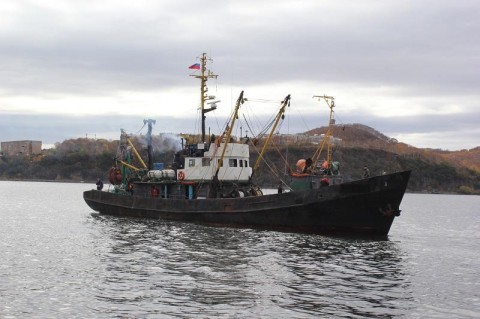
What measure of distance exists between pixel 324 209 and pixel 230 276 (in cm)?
1421

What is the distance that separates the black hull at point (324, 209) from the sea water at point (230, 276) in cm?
97

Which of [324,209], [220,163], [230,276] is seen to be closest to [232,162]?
[220,163]

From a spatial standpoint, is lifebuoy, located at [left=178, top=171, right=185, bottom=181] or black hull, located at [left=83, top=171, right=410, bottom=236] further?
lifebuoy, located at [left=178, top=171, right=185, bottom=181]

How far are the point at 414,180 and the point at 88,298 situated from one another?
554 feet

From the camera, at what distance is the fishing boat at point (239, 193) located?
34094mm

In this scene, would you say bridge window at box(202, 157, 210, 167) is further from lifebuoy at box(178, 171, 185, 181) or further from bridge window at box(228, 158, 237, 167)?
lifebuoy at box(178, 171, 185, 181)

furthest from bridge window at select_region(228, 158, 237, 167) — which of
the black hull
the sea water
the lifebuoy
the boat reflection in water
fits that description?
the boat reflection in water

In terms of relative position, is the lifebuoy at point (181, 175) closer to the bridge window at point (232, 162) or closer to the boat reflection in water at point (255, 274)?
the bridge window at point (232, 162)

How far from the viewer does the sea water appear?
16.8 metres

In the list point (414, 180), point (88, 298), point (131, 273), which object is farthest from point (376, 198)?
point (414, 180)

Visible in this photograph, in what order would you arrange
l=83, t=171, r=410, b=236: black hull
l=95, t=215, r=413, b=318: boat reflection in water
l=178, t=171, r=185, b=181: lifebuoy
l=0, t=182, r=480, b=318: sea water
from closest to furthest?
l=0, t=182, r=480, b=318: sea water → l=95, t=215, r=413, b=318: boat reflection in water → l=83, t=171, r=410, b=236: black hull → l=178, t=171, r=185, b=181: lifebuoy

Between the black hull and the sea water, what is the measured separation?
97 cm

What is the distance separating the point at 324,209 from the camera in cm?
3469

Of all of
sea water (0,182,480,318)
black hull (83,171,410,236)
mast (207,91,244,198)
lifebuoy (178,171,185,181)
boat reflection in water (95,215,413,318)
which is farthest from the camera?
lifebuoy (178,171,185,181)
